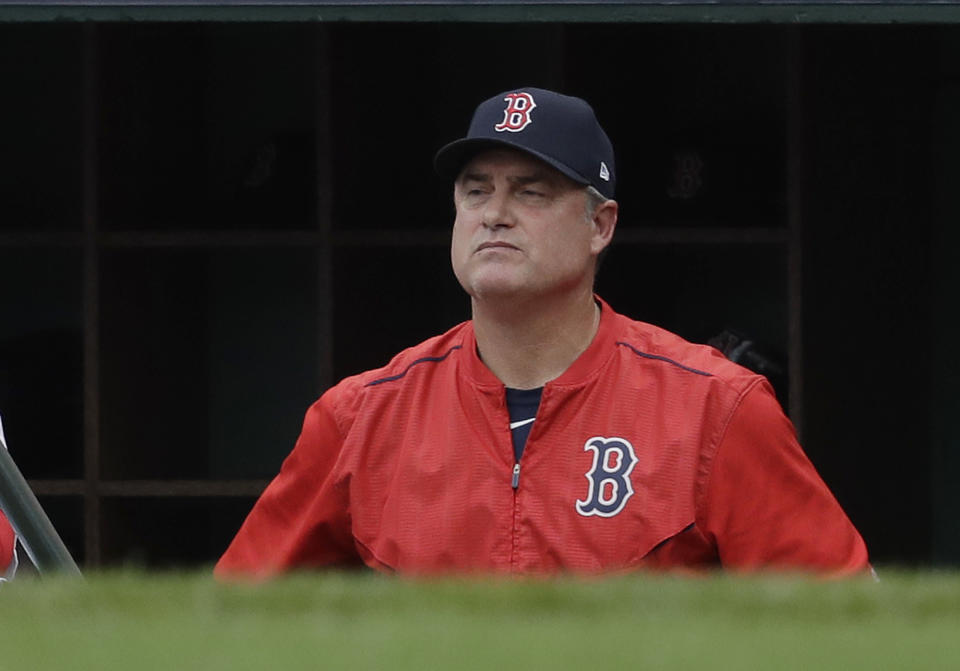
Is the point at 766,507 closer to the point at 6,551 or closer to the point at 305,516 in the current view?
the point at 305,516

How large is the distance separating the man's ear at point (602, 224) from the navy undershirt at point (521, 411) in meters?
0.24

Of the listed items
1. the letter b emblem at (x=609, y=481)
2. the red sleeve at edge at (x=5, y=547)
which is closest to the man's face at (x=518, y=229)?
the letter b emblem at (x=609, y=481)

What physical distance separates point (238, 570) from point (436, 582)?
1645 mm

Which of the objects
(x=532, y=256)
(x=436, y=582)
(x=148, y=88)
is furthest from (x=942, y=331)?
(x=436, y=582)

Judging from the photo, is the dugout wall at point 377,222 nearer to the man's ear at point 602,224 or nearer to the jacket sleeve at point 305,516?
the man's ear at point 602,224

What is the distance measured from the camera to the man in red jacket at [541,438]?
2.39 m

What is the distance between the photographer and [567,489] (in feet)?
7.99

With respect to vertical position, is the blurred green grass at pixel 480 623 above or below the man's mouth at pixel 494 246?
below

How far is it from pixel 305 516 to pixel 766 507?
644 millimetres

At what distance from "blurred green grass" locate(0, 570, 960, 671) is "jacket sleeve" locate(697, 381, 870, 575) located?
1.42 metres

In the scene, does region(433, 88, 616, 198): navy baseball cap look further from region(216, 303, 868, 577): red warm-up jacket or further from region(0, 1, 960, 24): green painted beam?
region(0, 1, 960, 24): green painted beam

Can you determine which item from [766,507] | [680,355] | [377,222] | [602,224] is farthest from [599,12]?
[377,222]

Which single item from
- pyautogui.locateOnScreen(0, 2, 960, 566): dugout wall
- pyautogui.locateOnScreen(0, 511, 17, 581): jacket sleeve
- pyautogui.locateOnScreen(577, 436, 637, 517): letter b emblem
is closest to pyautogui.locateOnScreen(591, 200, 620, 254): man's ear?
pyautogui.locateOnScreen(577, 436, 637, 517): letter b emblem

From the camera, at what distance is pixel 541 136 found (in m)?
2.53
